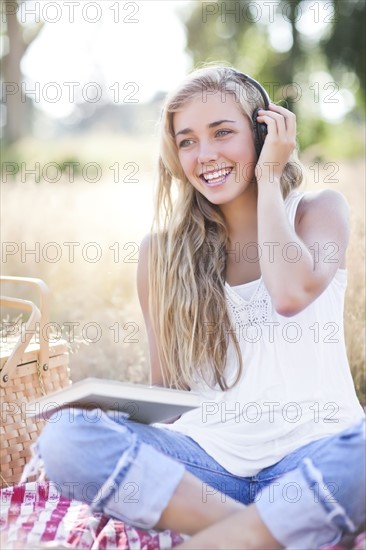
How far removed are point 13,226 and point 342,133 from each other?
39.4ft

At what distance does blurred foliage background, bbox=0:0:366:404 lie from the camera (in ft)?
13.1

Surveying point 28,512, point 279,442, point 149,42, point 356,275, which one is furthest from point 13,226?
point 149,42

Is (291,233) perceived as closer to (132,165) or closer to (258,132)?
Answer: (258,132)

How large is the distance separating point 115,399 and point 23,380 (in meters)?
1.00

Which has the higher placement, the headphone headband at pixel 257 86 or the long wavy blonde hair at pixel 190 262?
the headphone headband at pixel 257 86

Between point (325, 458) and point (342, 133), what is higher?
point (342, 133)

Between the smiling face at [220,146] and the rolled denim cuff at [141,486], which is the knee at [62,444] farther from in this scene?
the smiling face at [220,146]

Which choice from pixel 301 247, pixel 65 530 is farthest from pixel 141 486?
Result: pixel 301 247

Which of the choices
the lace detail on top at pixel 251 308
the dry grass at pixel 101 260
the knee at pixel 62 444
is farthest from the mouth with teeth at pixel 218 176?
the dry grass at pixel 101 260

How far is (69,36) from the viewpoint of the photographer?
37.3ft

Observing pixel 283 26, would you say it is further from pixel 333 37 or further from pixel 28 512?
pixel 28 512

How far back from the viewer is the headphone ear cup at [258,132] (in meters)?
2.28

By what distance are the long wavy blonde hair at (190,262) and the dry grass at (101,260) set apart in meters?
1.30

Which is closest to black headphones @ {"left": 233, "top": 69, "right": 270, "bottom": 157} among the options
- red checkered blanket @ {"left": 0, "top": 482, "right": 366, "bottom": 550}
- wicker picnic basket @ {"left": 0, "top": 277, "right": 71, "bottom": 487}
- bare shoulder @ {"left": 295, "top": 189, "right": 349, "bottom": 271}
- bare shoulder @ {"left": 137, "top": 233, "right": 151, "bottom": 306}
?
bare shoulder @ {"left": 295, "top": 189, "right": 349, "bottom": 271}
